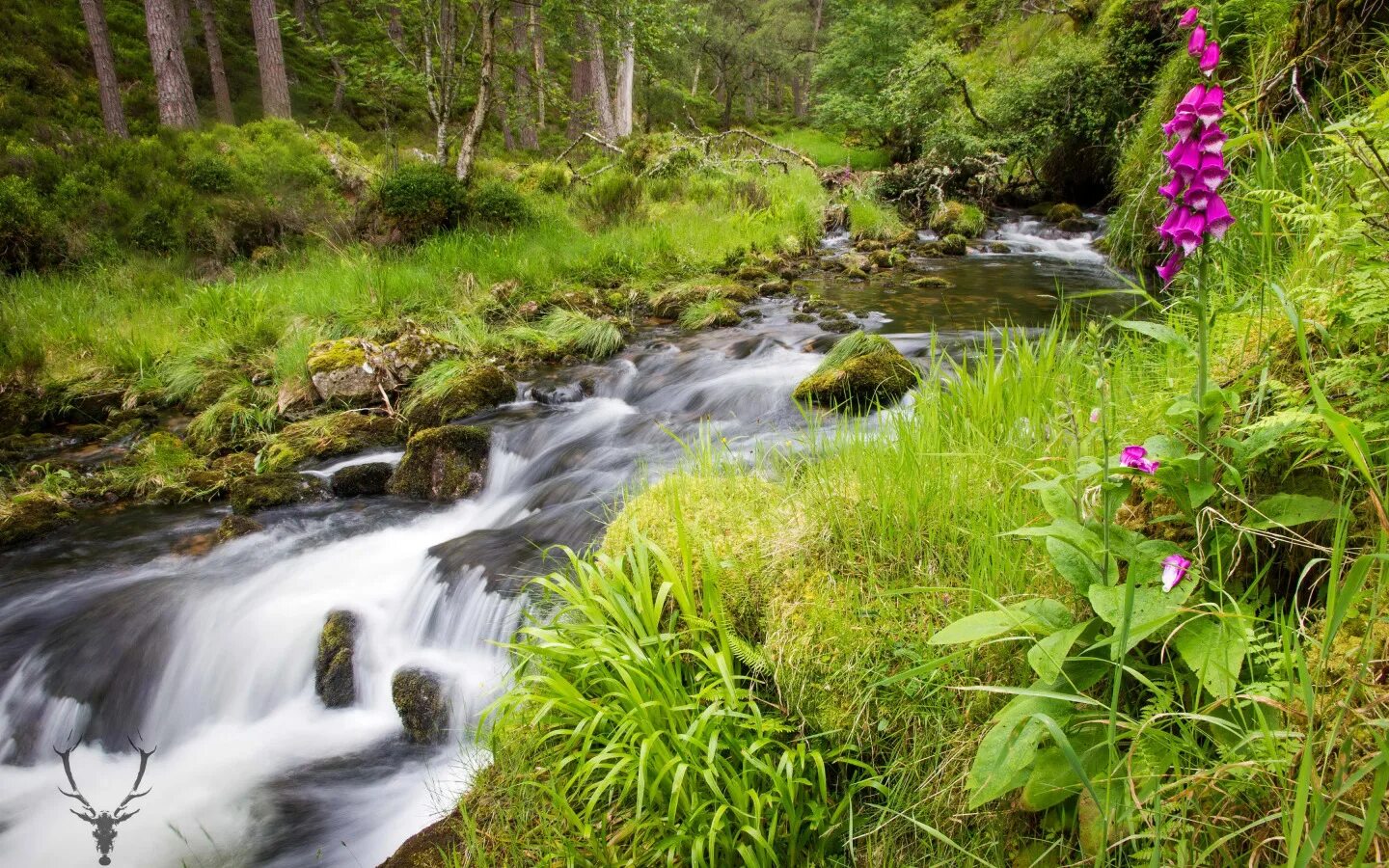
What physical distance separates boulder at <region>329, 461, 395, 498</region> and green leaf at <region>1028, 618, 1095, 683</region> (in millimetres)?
5314

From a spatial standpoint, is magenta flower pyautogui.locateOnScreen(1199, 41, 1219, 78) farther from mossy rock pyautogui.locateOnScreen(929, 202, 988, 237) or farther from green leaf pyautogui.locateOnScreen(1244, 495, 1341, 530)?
mossy rock pyautogui.locateOnScreen(929, 202, 988, 237)

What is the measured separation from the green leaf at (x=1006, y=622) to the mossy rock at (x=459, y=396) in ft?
19.2

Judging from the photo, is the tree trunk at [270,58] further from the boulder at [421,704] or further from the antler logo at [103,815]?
the boulder at [421,704]

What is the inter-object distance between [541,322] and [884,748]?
25.4 ft

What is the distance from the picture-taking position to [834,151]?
88.4 ft

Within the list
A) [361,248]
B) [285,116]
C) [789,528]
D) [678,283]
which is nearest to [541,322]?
[678,283]

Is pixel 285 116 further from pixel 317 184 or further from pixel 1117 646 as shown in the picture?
pixel 1117 646

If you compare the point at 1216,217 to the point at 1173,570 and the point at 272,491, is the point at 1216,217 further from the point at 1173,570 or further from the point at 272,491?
the point at 272,491

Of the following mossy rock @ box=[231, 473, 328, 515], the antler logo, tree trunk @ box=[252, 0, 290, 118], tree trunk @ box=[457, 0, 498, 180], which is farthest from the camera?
tree trunk @ box=[252, 0, 290, 118]

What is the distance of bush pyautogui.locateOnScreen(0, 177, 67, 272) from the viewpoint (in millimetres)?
9211

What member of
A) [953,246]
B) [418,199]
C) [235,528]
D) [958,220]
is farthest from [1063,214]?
[235,528]

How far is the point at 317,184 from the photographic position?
39.4 feet

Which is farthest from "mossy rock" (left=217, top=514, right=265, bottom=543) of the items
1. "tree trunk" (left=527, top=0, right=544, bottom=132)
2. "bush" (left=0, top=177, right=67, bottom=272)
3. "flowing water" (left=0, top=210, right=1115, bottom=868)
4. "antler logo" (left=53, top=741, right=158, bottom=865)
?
"tree trunk" (left=527, top=0, right=544, bottom=132)

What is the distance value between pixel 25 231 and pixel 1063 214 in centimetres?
1712
